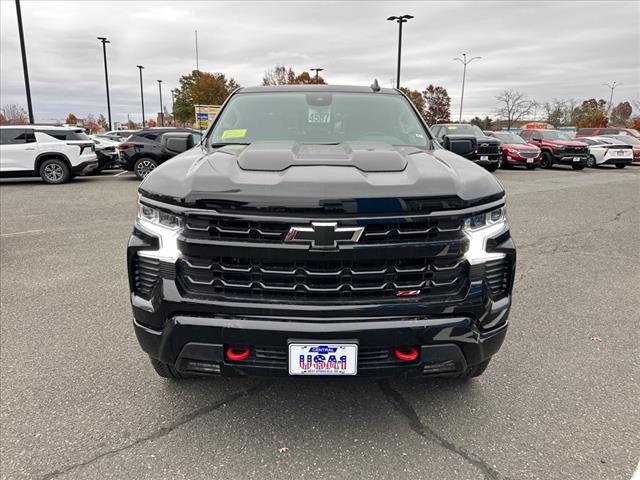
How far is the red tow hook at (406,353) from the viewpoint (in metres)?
2.14

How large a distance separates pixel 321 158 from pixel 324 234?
0.58m

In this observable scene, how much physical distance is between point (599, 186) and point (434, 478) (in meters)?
14.5

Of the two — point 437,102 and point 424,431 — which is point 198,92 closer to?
point 437,102

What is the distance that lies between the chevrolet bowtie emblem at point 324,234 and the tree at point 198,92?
162ft

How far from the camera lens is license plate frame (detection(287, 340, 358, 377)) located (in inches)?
81.4

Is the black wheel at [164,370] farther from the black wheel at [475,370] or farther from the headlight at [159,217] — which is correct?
the black wheel at [475,370]

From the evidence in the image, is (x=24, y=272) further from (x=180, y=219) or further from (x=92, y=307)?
(x=180, y=219)

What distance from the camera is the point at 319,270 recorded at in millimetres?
2090

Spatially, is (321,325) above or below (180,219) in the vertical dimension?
below

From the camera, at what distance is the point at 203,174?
2213mm

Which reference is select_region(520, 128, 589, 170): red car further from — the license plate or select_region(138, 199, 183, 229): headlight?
select_region(138, 199, 183, 229): headlight

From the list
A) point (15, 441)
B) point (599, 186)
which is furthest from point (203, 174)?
point (599, 186)

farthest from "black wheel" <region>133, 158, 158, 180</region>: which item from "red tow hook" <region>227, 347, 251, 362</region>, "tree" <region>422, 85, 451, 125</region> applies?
"tree" <region>422, 85, 451, 125</region>

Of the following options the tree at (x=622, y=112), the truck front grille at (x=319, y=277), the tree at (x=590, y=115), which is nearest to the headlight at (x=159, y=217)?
the truck front grille at (x=319, y=277)
